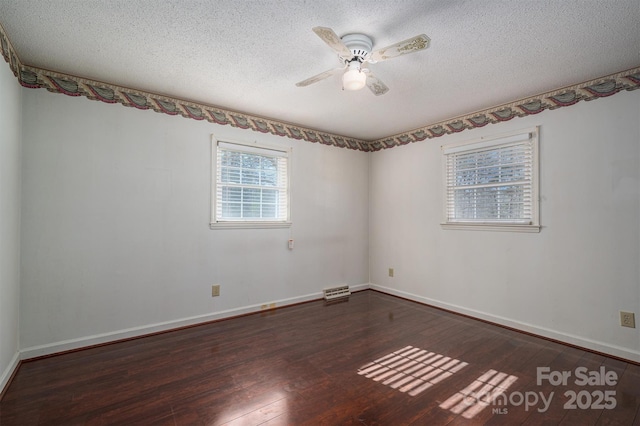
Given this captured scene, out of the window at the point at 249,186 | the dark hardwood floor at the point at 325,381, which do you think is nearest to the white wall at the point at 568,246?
the dark hardwood floor at the point at 325,381

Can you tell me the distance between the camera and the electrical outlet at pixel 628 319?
258cm

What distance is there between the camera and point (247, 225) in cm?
379

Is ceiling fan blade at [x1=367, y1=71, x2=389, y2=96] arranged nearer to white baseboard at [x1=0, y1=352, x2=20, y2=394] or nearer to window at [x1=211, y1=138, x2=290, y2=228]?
window at [x1=211, y1=138, x2=290, y2=228]

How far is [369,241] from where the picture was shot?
16.8ft

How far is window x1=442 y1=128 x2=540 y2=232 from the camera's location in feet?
10.6

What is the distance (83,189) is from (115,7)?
1.69 metres

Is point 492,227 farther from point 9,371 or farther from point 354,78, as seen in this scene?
point 9,371

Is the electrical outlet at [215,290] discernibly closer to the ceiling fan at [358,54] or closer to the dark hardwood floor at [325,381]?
the dark hardwood floor at [325,381]

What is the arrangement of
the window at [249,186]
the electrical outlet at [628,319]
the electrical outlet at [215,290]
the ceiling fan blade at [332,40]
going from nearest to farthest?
the ceiling fan blade at [332,40], the electrical outlet at [628,319], the electrical outlet at [215,290], the window at [249,186]

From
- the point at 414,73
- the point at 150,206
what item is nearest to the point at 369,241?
the point at 414,73

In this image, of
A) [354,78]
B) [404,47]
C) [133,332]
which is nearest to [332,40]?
[354,78]

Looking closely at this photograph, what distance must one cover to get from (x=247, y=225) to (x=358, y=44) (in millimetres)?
2439

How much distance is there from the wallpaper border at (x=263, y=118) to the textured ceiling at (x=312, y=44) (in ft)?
0.27

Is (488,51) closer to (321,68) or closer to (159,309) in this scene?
(321,68)
